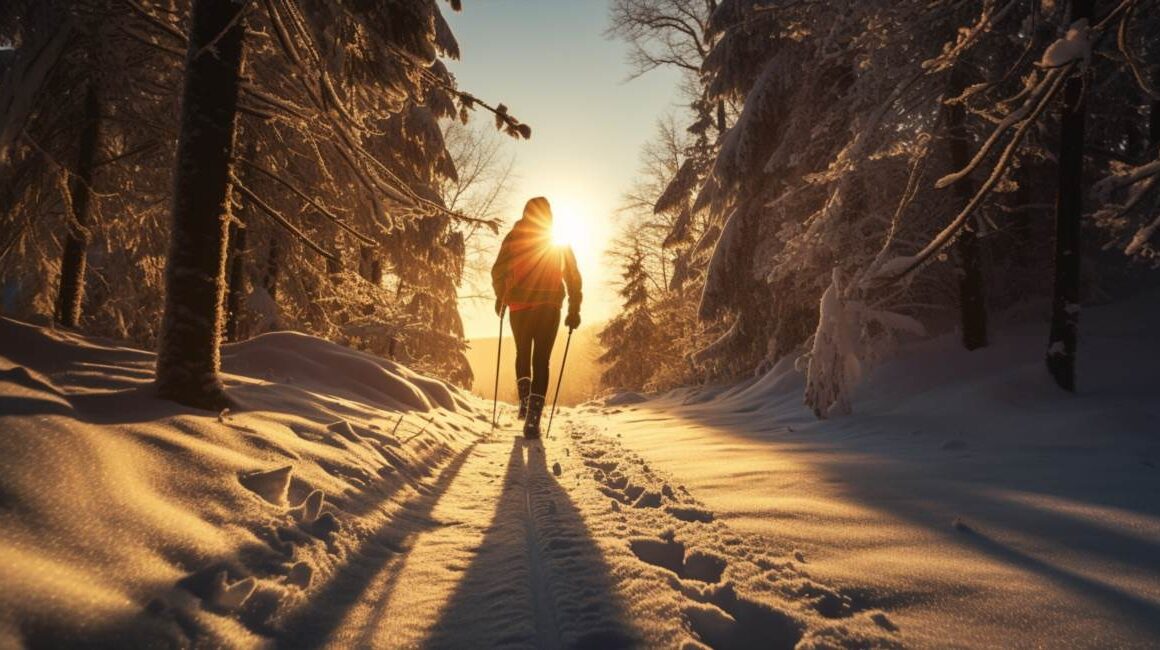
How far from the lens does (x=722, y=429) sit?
5.55 meters

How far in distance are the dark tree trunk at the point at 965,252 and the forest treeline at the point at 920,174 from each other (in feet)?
0.07

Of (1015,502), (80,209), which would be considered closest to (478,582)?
(1015,502)

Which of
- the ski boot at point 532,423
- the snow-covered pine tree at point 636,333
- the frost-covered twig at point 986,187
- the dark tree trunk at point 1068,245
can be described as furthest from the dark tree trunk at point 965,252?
the snow-covered pine tree at point 636,333

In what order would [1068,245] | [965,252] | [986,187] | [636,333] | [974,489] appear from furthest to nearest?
[636,333], [965,252], [1068,245], [986,187], [974,489]

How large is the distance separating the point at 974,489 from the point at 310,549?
275 cm

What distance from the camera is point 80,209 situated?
5.88 meters

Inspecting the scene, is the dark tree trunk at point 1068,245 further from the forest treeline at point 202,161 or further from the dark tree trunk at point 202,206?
the dark tree trunk at point 202,206

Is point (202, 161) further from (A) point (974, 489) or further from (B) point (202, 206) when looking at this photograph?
(A) point (974, 489)

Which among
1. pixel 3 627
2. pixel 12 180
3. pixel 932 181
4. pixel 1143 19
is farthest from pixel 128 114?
pixel 1143 19

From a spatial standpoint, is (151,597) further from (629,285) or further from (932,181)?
(629,285)

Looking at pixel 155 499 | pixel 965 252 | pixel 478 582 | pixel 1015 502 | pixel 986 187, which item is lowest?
pixel 478 582

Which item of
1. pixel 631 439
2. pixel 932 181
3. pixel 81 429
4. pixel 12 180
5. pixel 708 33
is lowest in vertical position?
pixel 631 439

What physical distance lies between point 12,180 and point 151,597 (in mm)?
6542

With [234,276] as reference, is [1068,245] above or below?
below
